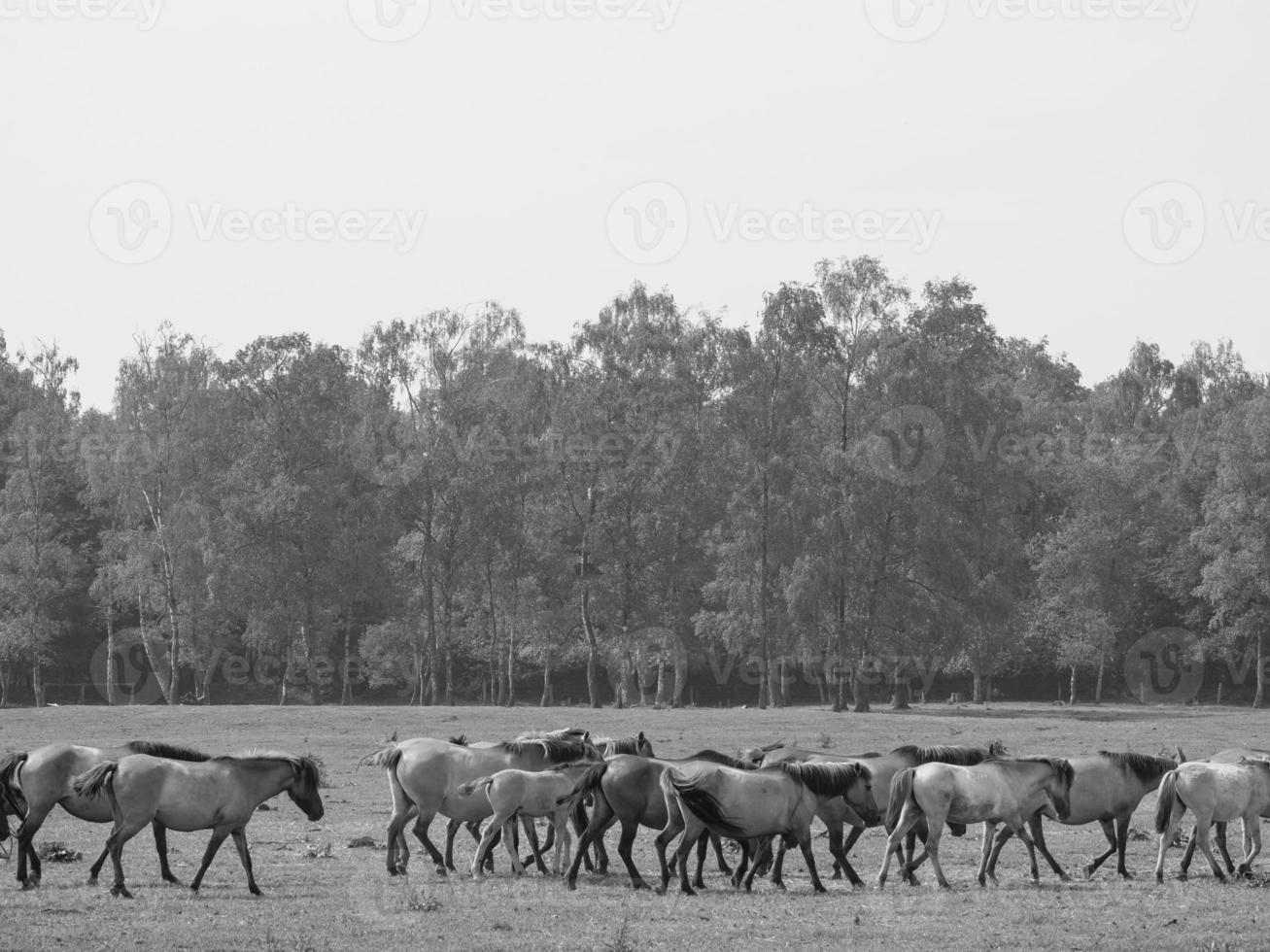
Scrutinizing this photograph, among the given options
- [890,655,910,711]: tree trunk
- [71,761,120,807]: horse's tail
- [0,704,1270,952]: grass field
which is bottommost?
[890,655,910,711]: tree trunk

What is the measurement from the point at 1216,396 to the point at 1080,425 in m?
10.1

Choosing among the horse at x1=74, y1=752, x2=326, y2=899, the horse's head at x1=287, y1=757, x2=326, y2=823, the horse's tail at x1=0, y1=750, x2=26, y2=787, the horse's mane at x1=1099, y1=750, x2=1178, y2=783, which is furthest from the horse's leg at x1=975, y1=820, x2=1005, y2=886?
Result: the horse's tail at x1=0, y1=750, x2=26, y2=787

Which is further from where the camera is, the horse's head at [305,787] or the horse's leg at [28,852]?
the horse's head at [305,787]

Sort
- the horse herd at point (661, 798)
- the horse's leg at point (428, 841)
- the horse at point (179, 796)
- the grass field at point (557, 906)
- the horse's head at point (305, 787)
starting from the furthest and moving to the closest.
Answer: the horse's leg at point (428, 841) → the horse's head at point (305, 787) → the horse herd at point (661, 798) → the horse at point (179, 796) → the grass field at point (557, 906)

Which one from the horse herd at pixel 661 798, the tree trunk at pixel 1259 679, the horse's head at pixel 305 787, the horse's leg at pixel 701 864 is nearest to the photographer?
the horse herd at pixel 661 798

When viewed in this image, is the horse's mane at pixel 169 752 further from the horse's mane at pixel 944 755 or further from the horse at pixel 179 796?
the horse's mane at pixel 944 755

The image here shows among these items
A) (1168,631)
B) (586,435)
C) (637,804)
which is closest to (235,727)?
(586,435)

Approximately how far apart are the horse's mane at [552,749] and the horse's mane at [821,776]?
3.27 m

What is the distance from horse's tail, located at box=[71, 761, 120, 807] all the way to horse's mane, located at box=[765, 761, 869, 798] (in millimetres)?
8289

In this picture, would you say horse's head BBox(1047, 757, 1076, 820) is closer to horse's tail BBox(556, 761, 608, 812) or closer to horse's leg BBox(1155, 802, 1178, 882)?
horse's leg BBox(1155, 802, 1178, 882)

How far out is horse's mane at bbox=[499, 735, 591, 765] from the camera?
21.9 m

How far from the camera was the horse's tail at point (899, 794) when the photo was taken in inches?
785

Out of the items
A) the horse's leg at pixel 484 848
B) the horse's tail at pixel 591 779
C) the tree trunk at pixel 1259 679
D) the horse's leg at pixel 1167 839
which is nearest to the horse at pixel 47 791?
the horse's leg at pixel 484 848

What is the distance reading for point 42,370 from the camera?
3059 inches
